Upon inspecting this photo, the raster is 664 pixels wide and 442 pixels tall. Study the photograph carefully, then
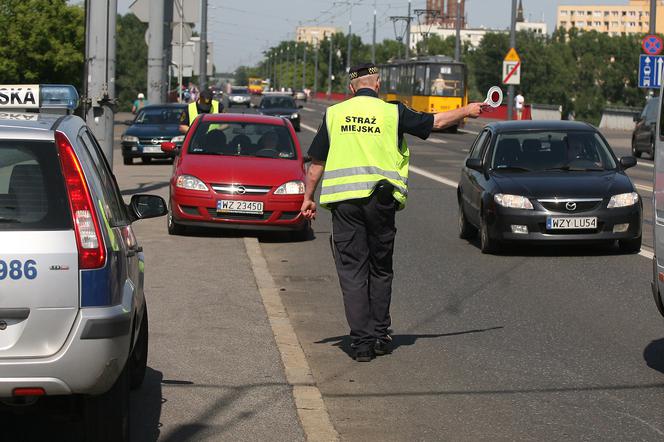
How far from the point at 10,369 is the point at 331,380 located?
9.68 feet

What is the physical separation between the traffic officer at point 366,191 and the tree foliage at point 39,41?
4443 cm

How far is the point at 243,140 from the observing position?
16766mm

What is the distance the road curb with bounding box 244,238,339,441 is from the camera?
6.45 m

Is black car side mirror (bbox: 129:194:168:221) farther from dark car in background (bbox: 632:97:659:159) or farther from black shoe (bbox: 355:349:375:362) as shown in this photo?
dark car in background (bbox: 632:97:659:159)

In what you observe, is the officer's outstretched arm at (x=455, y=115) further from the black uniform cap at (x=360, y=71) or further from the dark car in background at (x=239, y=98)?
the dark car in background at (x=239, y=98)

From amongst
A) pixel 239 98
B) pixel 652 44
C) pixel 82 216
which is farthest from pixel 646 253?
pixel 239 98

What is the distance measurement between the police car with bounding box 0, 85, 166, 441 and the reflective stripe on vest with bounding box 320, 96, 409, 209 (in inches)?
120

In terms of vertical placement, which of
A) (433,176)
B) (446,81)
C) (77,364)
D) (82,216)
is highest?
(446,81)

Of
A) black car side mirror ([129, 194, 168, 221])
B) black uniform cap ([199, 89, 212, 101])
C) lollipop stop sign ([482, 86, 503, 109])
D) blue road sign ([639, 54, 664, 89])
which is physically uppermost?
blue road sign ([639, 54, 664, 89])

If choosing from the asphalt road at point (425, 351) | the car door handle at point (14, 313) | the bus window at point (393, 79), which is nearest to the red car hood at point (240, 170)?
the asphalt road at point (425, 351)

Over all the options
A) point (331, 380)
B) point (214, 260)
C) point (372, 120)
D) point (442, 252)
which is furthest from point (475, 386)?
point (442, 252)

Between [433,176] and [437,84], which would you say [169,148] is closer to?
[433,176]

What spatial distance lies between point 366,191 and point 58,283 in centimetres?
346

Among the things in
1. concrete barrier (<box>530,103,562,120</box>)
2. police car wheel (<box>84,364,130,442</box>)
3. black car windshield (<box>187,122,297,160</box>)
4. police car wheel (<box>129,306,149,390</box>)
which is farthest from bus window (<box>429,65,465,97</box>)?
police car wheel (<box>84,364,130,442</box>)
